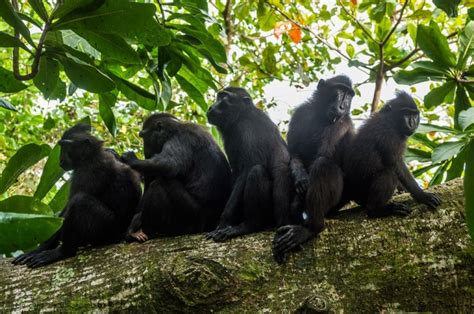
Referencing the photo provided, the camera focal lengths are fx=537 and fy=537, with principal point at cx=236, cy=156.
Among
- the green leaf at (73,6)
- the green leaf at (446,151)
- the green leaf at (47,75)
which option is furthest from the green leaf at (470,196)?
the green leaf at (47,75)

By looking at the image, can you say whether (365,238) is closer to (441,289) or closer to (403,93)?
(441,289)

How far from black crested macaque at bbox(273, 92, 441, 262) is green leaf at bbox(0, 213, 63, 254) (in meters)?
2.45

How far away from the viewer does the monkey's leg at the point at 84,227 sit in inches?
182

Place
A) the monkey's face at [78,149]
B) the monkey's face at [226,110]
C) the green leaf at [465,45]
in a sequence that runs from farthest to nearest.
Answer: the monkey's face at [226,110] → the monkey's face at [78,149] → the green leaf at [465,45]

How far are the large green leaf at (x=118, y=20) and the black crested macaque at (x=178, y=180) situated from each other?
6.56 feet

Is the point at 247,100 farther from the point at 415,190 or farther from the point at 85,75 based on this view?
the point at 85,75

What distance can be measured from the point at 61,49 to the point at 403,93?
3358mm

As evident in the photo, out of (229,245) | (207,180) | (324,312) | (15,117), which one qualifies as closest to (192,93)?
(207,180)

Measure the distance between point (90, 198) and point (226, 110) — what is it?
183 cm

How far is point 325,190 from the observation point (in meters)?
4.48

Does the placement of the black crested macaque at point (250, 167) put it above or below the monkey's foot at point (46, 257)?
above


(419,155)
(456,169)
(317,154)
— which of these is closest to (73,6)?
(317,154)

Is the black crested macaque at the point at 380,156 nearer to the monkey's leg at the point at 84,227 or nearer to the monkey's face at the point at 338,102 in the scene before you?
the monkey's face at the point at 338,102

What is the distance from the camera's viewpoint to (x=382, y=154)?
478 cm
